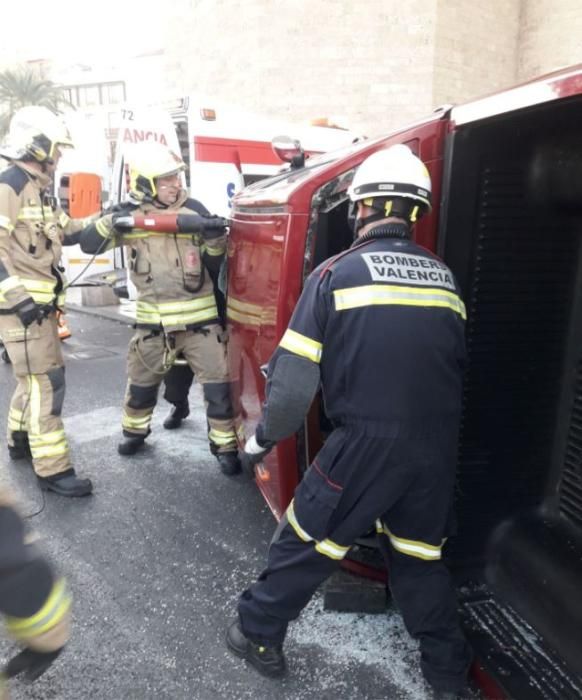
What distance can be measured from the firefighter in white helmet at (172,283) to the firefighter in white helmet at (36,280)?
287 millimetres

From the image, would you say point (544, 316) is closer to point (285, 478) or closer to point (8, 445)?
point (285, 478)

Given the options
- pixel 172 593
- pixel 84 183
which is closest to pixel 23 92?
pixel 84 183

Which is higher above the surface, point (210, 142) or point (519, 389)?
point (210, 142)

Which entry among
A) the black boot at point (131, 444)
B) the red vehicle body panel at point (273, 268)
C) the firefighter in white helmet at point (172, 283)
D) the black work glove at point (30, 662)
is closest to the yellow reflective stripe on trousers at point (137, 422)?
the black boot at point (131, 444)

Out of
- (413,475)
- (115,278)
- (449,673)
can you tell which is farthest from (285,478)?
(115,278)

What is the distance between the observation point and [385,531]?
216cm

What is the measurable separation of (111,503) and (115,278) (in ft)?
11.1

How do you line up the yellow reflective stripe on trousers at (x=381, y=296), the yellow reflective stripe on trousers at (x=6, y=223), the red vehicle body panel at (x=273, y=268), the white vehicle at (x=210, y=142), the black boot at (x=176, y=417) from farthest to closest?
the white vehicle at (x=210, y=142) → the black boot at (x=176, y=417) → the yellow reflective stripe on trousers at (x=6, y=223) → the red vehicle body panel at (x=273, y=268) → the yellow reflective stripe on trousers at (x=381, y=296)

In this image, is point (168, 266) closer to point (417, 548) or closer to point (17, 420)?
point (17, 420)

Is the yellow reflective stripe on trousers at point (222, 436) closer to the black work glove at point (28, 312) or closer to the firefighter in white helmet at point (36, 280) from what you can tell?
the firefighter in white helmet at point (36, 280)

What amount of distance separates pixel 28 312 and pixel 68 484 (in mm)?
1006

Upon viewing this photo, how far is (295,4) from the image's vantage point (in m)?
15.6

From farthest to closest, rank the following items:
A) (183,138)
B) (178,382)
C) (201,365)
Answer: (183,138), (178,382), (201,365)

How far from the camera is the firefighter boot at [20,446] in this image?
4066mm
